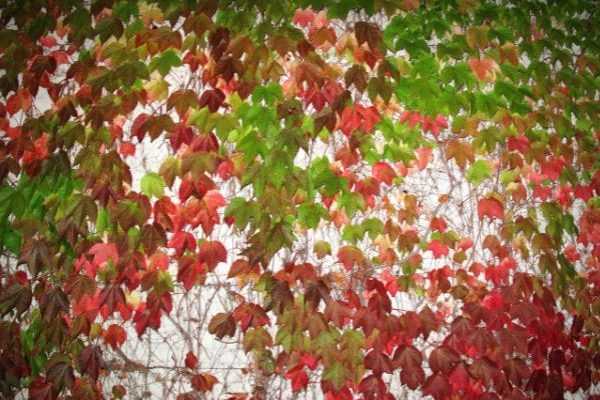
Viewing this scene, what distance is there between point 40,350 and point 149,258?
75 centimetres

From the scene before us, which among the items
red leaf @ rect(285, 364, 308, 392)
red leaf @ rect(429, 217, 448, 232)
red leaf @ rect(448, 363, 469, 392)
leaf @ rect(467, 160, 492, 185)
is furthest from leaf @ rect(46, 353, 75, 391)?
leaf @ rect(467, 160, 492, 185)

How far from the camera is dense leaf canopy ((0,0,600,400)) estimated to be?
2137 mm

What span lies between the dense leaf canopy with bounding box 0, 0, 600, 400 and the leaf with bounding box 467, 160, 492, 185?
0.06 feet

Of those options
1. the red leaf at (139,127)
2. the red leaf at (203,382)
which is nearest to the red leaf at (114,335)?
the red leaf at (203,382)

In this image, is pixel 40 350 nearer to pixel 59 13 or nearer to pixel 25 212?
pixel 25 212

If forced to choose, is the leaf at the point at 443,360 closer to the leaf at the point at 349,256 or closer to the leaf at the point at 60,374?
the leaf at the point at 349,256

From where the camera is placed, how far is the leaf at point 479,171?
244cm

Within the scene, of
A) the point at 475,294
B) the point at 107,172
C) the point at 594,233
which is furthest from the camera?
the point at 594,233

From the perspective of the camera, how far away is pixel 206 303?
2389mm

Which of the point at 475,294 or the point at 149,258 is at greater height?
the point at 149,258

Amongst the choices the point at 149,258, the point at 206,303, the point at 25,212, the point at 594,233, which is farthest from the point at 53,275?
the point at 594,233

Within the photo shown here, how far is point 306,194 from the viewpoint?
87.0 inches

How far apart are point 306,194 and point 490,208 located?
37.9 inches

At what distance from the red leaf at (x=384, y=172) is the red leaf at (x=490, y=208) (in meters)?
0.49
